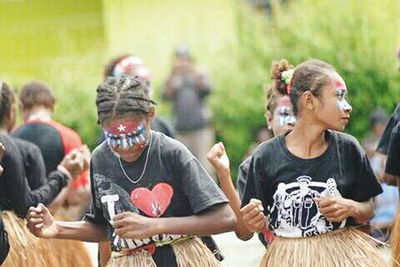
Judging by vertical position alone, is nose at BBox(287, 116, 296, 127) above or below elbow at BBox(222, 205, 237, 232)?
above

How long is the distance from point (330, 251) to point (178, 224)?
74cm

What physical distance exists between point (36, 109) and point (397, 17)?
5.73m

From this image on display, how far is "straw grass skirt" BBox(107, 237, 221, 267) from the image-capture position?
21.9ft

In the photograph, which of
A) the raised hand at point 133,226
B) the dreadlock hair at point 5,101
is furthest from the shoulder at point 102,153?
the dreadlock hair at point 5,101

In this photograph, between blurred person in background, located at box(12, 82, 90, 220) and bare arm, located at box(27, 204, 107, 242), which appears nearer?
bare arm, located at box(27, 204, 107, 242)

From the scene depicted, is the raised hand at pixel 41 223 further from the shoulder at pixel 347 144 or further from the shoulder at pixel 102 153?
the shoulder at pixel 347 144

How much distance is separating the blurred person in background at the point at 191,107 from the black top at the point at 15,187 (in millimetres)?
7002

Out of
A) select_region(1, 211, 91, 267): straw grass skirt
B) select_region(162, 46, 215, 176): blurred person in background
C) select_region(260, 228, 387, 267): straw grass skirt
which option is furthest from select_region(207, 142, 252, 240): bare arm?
select_region(162, 46, 215, 176): blurred person in background

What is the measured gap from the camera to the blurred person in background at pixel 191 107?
14867 mm

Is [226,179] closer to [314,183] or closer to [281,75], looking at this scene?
[314,183]

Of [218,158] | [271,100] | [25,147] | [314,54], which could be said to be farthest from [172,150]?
[314,54]

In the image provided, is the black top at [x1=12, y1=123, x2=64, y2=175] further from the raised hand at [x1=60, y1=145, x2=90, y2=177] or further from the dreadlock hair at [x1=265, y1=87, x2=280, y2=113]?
the dreadlock hair at [x1=265, y1=87, x2=280, y2=113]

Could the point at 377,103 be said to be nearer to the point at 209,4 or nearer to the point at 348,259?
the point at 209,4

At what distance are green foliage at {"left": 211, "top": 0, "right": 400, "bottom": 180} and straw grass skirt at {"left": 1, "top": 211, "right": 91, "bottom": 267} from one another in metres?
5.49
